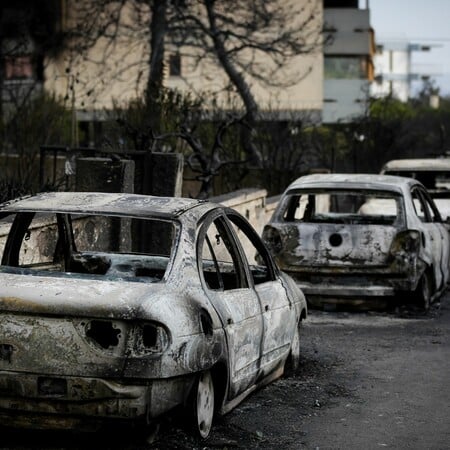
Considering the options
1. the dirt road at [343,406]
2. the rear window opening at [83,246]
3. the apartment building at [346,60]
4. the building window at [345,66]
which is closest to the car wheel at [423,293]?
the dirt road at [343,406]

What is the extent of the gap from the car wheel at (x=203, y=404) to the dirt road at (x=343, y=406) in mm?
82

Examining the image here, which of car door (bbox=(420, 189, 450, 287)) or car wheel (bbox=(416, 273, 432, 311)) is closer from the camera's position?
car wheel (bbox=(416, 273, 432, 311))

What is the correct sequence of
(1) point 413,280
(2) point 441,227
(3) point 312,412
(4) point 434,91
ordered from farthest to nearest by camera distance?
(4) point 434,91
(2) point 441,227
(1) point 413,280
(3) point 312,412

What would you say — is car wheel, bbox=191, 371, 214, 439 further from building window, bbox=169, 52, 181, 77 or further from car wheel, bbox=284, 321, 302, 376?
building window, bbox=169, 52, 181, 77

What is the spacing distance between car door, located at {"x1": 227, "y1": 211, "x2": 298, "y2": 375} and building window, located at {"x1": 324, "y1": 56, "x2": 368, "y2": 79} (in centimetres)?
6680

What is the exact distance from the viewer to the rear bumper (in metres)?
7.04

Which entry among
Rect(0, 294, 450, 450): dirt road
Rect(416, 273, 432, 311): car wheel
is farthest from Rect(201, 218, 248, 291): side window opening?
Rect(416, 273, 432, 311): car wheel

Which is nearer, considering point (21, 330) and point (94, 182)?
point (21, 330)

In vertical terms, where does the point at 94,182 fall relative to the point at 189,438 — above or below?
above

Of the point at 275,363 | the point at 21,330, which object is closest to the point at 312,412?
the point at 275,363

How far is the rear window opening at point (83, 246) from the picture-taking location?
8836mm

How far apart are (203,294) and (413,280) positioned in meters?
7.23

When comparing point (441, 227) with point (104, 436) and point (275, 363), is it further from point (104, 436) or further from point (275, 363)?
point (104, 436)

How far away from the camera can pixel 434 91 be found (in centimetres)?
12988
